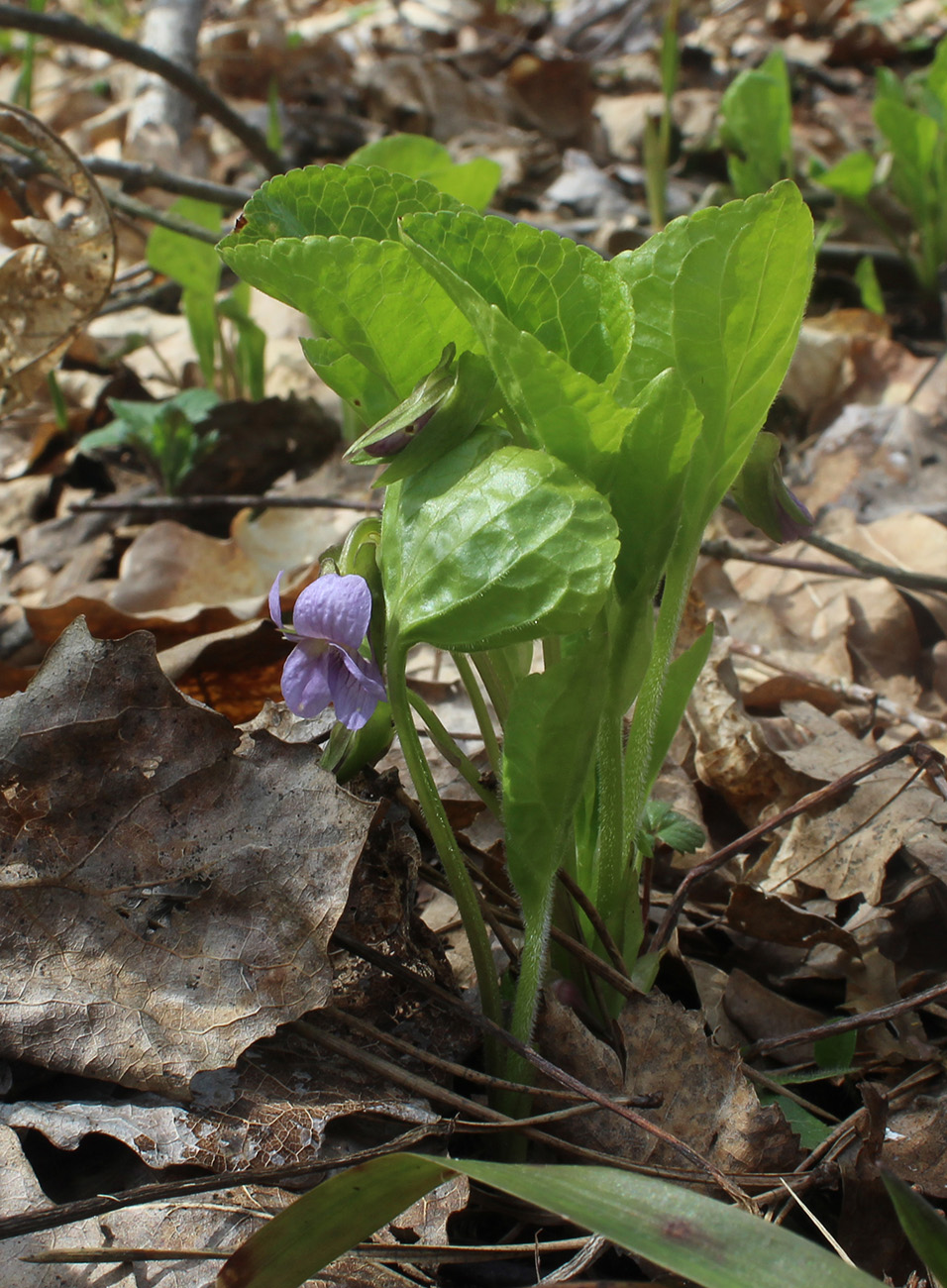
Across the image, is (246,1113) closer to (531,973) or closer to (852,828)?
(531,973)

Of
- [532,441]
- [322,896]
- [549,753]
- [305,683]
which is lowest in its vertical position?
[322,896]

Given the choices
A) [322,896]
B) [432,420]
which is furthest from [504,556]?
[322,896]

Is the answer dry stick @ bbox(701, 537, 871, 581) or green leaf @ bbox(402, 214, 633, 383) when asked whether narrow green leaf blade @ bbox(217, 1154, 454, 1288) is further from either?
dry stick @ bbox(701, 537, 871, 581)

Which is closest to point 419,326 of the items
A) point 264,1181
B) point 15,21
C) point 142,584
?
point 264,1181

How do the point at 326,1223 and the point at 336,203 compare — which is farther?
the point at 336,203

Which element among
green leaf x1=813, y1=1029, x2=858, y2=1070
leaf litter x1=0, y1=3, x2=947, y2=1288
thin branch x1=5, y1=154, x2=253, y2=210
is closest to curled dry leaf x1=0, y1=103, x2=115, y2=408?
leaf litter x1=0, y1=3, x2=947, y2=1288

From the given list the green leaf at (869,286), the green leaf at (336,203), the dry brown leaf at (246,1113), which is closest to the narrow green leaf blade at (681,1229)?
the dry brown leaf at (246,1113)
